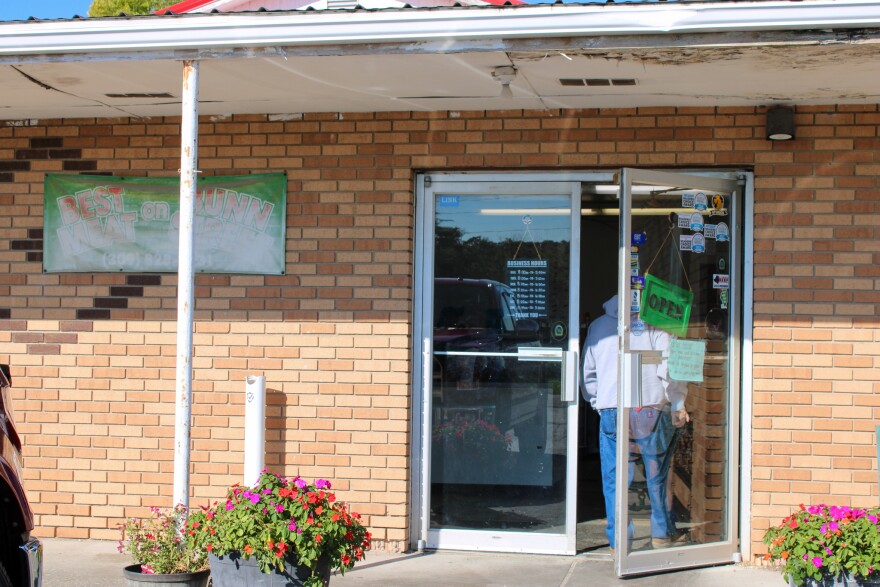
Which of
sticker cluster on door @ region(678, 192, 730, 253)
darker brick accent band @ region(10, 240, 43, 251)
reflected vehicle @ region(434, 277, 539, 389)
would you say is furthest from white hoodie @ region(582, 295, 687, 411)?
darker brick accent band @ region(10, 240, 43, 251)

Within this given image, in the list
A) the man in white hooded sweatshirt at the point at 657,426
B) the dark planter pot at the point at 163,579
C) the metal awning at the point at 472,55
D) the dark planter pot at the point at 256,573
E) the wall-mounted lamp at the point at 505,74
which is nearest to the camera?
the metal awning at the point at 472,55

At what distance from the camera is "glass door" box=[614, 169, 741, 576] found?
6.07 m

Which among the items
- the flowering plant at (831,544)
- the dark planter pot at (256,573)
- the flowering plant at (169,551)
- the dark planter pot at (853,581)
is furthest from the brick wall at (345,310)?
the dark planter pot at (256,573)

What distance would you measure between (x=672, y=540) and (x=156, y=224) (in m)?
3.88

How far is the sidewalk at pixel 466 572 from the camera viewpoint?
19.3ft

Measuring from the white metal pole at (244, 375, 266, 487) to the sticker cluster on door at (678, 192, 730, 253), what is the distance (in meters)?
2.76

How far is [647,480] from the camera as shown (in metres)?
6.16

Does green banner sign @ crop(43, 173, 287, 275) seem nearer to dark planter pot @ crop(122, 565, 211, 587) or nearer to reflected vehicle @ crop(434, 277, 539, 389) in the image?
reflected vehicle @ crop(434, 277, 539, 389)

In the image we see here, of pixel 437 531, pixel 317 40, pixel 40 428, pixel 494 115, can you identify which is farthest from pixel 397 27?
pixel 40 428

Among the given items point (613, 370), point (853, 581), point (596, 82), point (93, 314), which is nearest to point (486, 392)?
point (613, 370)

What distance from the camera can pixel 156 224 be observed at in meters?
6.73

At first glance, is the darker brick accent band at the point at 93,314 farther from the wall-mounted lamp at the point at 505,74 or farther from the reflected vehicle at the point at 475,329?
the wall-mounted lamp at the point at 505,74

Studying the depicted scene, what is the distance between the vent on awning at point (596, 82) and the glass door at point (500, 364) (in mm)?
960

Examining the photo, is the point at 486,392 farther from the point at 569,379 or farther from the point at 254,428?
the point at 254,428
